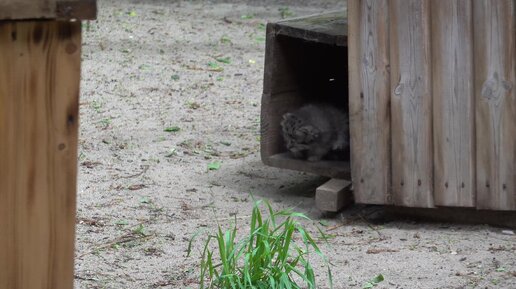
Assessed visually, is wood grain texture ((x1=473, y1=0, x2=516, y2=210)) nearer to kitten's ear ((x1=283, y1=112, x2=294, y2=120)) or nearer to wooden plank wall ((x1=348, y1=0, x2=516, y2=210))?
wooden plank wall ((x1=348, y1=0, x2=516, y2=210))

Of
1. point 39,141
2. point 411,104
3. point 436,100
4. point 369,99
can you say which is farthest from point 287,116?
point 39,141

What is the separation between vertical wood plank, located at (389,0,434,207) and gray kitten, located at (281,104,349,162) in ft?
2.46

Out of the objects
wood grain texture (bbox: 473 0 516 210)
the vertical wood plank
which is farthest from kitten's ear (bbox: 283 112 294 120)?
wood grain texture (bbox: 473 0 516 210)

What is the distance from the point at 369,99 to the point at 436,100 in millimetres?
331

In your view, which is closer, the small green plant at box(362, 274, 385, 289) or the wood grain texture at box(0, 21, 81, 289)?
the wood grain texture at box(0, 21, 81, 289)

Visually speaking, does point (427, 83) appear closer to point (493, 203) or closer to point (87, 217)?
point (493, 203)

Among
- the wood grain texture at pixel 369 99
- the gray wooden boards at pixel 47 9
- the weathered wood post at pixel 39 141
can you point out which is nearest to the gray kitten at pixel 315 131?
the wood grain texture at pixel 369 99

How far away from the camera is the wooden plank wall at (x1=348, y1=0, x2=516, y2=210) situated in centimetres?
450

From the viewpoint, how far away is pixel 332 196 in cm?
495

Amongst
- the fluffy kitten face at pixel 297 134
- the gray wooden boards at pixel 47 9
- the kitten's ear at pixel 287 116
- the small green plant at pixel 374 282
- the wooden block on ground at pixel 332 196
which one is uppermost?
the gray wooden boards at pixel 47 9

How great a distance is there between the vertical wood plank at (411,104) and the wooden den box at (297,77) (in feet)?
1.30

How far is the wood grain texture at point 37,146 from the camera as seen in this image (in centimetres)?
209

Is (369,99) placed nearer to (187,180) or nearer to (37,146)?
(187,180)

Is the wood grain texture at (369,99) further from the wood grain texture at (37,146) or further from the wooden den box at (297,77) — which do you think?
the wood grain texture at (37,146)
